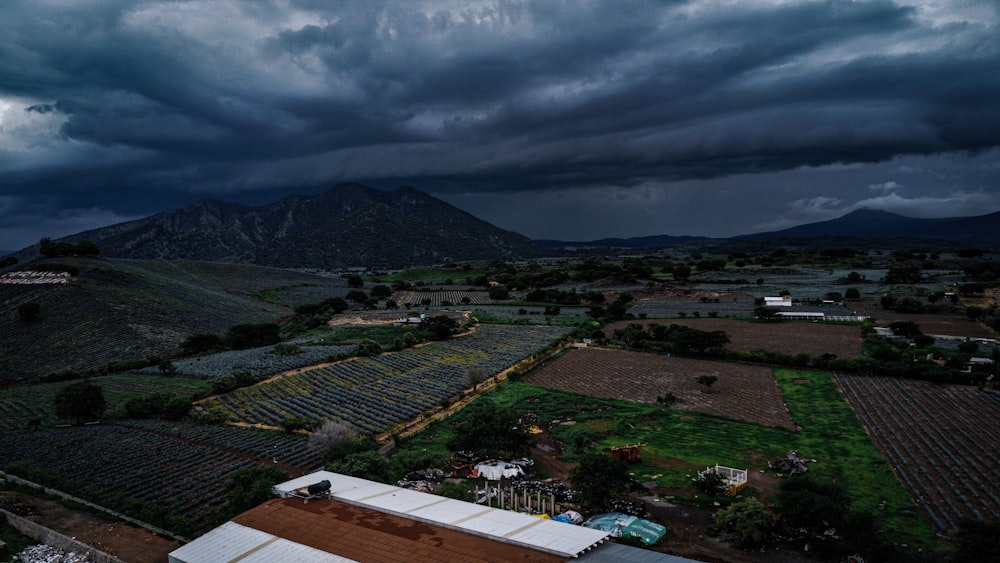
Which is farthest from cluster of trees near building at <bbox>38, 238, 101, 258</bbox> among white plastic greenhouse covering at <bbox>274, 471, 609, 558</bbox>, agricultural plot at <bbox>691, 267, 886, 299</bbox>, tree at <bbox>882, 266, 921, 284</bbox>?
tree at <bbox>882, 266, 921, 284</bbox>

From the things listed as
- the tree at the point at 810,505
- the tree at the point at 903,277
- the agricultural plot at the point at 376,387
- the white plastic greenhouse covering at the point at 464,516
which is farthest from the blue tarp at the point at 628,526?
the tree at the point at 903,277

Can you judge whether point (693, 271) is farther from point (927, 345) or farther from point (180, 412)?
point (180, 412)

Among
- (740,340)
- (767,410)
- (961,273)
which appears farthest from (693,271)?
(767,410)

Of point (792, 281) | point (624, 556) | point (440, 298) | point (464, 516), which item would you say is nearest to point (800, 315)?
point (792, 281)

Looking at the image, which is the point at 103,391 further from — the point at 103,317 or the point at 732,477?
the point at 732,477

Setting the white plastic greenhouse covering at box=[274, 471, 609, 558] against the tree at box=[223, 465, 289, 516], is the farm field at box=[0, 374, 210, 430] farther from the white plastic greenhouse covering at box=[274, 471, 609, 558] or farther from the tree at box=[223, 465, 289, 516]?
the white plastic greenhouse covering at box=[274, 471, 609, 558]

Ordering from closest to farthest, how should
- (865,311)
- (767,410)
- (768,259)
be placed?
(767,410) → (865,311) → (768,259)

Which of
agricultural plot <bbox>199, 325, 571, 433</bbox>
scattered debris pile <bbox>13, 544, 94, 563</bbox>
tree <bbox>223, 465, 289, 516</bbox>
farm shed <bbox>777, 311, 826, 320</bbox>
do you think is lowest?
agricultural plot <bbox>199, 325, 571, 433</bbox>
